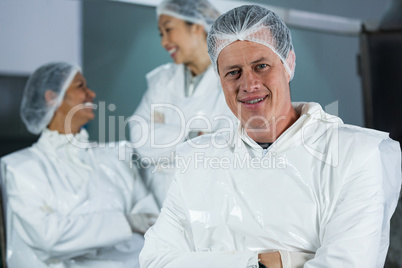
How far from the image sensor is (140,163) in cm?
219

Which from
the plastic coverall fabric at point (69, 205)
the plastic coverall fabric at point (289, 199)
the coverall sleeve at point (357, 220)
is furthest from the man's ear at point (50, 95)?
the coverall sleeve at point (357, 220)

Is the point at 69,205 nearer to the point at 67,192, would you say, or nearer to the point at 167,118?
the point at 67,192

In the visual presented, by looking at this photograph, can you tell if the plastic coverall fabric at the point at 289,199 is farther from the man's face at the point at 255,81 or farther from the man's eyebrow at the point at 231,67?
the man's eyebrow at the point at 231,67

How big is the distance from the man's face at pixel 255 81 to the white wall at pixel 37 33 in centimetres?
131

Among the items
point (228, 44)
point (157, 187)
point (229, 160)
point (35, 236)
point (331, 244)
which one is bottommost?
point (35, 236)

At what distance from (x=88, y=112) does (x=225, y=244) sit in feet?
4.06

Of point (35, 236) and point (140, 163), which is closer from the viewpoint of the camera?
point (35, 236)

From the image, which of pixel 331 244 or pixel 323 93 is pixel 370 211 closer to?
pixel 331 244

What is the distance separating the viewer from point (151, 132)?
2.11m

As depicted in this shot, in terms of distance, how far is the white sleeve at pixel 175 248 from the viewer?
3.76ft

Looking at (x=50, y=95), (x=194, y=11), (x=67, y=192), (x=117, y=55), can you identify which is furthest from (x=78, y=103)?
(x=194, y=11)

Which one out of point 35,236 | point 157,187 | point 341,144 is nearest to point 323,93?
point 341,144

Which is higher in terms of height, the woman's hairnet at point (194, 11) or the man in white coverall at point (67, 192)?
the woman's hairnet at point (194, 11)

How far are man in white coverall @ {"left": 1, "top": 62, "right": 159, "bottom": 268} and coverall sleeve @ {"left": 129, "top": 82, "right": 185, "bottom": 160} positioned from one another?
153 mm
